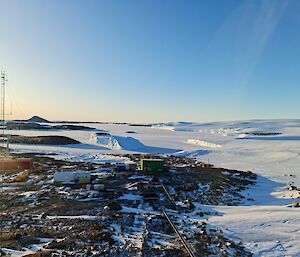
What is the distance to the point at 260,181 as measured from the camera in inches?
858

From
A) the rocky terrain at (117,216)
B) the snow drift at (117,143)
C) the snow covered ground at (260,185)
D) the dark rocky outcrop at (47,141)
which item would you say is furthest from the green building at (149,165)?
the dark rocky outcrop at (47,141)

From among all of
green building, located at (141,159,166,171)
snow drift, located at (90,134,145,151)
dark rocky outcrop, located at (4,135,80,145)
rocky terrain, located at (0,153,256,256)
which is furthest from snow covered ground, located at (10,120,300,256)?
green building, located at (141,159,166,171)

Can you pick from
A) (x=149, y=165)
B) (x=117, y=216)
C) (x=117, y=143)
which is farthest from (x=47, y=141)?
(x=117, y=216)

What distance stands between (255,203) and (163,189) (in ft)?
15.5

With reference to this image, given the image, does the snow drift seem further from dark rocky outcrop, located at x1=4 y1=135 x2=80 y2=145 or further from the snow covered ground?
dark rocky outcrop, located at x1=4 y1=135 x2=80 y2=145

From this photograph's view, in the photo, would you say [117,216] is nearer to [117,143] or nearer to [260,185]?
[260,185]

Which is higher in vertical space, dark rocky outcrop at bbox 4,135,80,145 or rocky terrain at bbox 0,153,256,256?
dark rocky outcrop at bbox 4,135,80,145

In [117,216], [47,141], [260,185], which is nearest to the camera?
[117,216]

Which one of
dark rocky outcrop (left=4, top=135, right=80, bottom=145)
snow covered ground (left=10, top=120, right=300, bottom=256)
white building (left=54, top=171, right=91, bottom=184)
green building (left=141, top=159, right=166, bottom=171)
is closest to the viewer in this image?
snow covered ground (left=10, top=120, right=300, bottom=256)

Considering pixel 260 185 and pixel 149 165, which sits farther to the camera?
pixel 149 165

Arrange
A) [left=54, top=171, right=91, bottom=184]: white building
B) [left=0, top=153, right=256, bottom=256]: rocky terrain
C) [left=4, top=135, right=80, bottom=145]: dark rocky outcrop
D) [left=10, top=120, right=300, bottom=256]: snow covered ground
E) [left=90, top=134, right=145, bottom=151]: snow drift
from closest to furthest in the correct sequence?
[left=0, top=153, right=256, bottom=256]: rocky terrain < [left=10, top=120, right=300, bottom=256]: snow covered ground < [left=54, top=171, right=91, bottom=184]: white building < [left=90, top=134, right=145, bottom=151]: snow drift < [left=4, top=135, right=80, bottom=145]: dark rocky outcrop

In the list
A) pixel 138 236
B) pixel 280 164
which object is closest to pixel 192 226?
pixel 138 236

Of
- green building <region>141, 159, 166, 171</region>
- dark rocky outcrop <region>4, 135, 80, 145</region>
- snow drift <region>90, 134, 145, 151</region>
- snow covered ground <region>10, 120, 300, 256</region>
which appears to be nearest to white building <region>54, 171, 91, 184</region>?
green building <region>141, 159, 166, 171</region>

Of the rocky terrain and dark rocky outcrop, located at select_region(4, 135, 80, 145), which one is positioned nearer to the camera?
the rocky terrain
